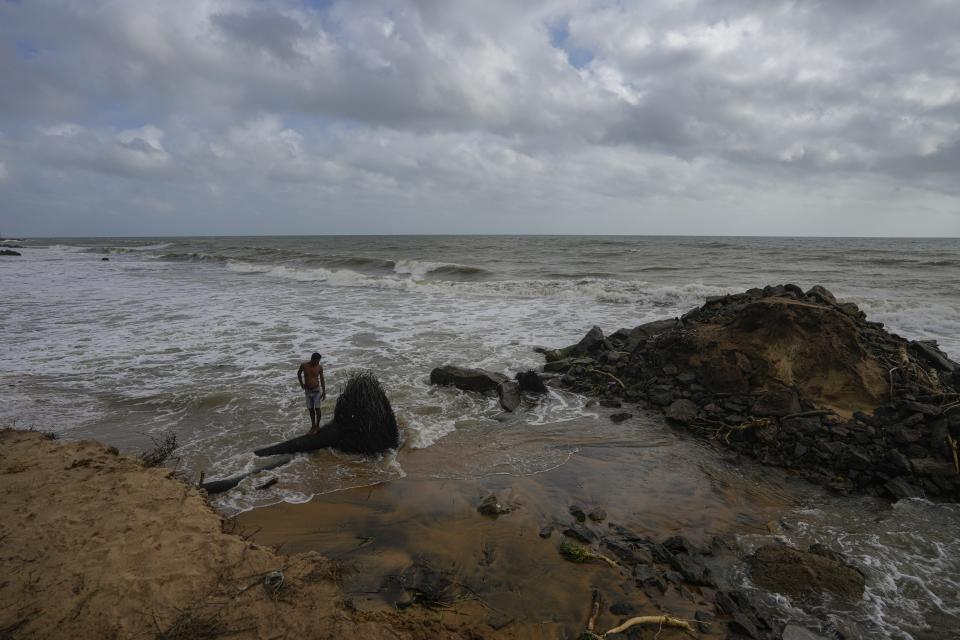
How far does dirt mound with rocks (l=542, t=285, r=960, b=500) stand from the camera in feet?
19.2

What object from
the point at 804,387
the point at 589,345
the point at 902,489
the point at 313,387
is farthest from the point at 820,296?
the point at 313,387

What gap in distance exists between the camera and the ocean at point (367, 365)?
196 inches

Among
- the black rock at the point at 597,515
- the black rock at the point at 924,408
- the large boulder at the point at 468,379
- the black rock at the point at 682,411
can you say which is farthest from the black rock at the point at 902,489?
the large boulder at the point at 468,379

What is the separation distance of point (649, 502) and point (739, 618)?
1.74m

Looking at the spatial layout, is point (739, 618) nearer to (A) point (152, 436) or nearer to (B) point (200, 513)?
(B) point (200, 513)

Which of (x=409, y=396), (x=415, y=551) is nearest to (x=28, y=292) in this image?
(x=409, y=396)

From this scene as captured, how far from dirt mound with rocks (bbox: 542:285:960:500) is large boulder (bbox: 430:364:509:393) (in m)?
1.47

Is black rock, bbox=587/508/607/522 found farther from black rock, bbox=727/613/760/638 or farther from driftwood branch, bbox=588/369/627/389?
driftwood branch, bbox=588/369/627/389

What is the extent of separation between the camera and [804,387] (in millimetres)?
7492

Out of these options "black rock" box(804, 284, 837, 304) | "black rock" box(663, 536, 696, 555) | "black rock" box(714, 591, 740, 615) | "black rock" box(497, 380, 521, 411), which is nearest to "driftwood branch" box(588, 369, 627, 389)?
"black rock" box(497, 380, 521, 411)

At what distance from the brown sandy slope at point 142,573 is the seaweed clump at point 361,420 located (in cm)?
186

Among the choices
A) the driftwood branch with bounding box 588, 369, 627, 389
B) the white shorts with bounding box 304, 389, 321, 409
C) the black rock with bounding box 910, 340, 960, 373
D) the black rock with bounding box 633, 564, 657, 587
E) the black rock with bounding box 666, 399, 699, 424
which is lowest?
the black rock with bounding box 633, 564, 657, 587

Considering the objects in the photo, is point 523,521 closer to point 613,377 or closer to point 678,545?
point 678,545

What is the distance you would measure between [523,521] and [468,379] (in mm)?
3999
